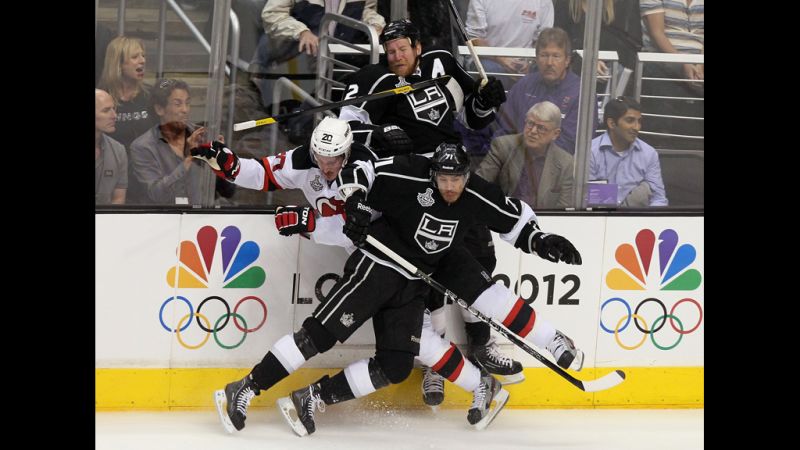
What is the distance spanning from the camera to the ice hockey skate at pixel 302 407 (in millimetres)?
4355

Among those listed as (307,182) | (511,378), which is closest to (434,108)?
(307,182)

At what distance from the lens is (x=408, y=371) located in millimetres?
4332

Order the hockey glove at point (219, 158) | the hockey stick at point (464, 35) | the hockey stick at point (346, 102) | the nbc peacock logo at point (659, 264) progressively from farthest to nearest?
the nbc peacock logo at point (659, 264)
the hockey stick at point (464, 35)
the hockey stick at point (346, 102)
the hockey glove at point (219, 158)

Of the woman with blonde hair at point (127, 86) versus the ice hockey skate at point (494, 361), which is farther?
the ice hockey skate at point (494, 361)

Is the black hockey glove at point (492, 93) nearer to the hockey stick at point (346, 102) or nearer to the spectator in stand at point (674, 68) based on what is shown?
the hockey stick at point (346, 102)

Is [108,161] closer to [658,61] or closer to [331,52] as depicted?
[331,52]

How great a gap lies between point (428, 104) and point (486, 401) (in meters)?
1.13

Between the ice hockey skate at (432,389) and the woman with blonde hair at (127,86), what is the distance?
1.42m

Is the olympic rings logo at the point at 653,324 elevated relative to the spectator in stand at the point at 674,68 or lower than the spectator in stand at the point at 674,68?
lower

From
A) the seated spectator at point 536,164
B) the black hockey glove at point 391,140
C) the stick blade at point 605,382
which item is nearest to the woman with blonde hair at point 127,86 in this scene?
the black hockey glove at point 391,140

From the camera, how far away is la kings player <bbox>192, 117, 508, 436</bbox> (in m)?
4.26
